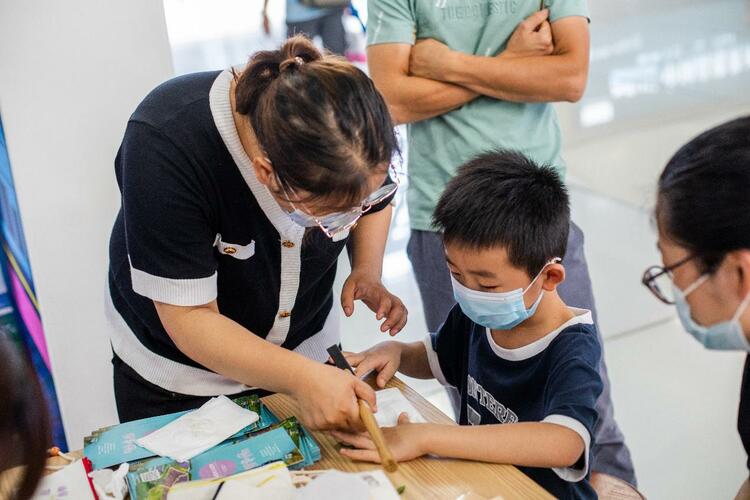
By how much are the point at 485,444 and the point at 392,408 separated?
19 cm

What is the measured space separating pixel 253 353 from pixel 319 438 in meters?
0.17

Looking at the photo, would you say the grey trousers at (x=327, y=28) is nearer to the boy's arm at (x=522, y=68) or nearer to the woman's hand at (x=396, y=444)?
the boy's arm at (x=522, y=68)

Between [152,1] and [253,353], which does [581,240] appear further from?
[152,1]

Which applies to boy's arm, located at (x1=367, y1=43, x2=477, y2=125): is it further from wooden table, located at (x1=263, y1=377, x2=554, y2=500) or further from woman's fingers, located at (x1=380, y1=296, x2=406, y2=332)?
wooden table, located at (x1=263, y1=377, x2=554, y2=500)

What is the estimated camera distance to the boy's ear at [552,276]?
137 centimetres

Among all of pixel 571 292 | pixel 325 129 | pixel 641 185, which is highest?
pixel 325 129

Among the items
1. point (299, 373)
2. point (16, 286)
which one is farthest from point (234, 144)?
point (16, 286)

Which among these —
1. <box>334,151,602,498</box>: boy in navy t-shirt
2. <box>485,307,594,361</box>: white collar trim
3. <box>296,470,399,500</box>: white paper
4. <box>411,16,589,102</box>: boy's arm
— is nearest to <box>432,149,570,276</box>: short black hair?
<box>334,151,602,498</box>: boy in navy t-shirt

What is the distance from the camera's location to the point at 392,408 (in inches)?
51.8

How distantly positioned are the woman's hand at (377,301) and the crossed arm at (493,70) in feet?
1.40

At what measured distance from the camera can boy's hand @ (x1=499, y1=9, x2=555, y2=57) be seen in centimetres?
169

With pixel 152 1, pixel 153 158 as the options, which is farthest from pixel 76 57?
pixel 153 158

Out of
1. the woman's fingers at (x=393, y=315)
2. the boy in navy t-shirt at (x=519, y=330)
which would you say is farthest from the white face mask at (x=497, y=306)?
the woman's fingers at (x=393, y=315)

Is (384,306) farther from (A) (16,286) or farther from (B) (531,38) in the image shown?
(A) (16,286)
